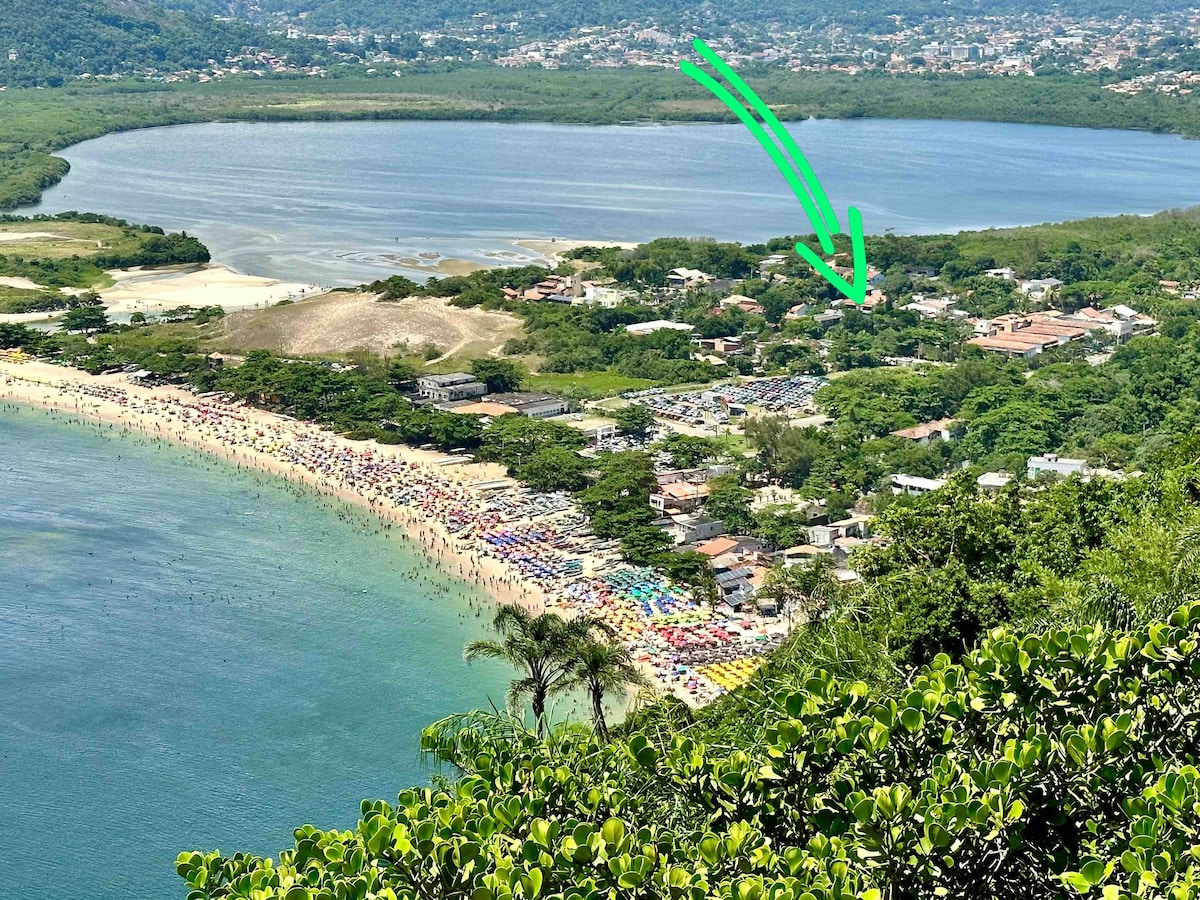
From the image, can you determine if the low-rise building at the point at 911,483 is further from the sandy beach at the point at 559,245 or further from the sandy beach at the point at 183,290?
the sandy beach at the point at 559,245

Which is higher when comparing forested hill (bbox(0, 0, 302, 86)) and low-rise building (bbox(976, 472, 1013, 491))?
forested hill (bbox(0, 0, 302, 86))

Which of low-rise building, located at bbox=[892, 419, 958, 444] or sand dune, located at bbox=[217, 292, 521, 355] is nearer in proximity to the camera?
low-rise building, located at bbox=[892, 419, 958, 444]

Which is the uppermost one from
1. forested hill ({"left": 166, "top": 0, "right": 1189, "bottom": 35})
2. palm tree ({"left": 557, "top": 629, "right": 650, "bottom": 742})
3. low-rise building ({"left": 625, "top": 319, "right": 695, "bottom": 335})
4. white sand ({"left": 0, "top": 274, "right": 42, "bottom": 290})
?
forested hill ({"left": 166, "top": 0, "right": 1189, "bottom": 35})

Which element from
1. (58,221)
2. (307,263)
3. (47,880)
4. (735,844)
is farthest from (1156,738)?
(58,221)

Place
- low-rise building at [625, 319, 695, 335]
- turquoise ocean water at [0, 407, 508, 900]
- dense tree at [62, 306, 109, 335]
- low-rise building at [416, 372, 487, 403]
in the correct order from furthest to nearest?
1. dense tree at [62, 306, 109, 335]
2. low-rise building at [625, 319, 695, 335]
3. low-rise building at [416, 372, 487, 403]
4. turquoise ocean water at [0, 407, 508, 900]

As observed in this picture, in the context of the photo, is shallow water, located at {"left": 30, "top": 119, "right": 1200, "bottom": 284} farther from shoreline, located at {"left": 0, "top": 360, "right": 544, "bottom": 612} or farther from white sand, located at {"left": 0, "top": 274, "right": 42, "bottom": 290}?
shoreline, located at {"left": 0, "top": 360, "right": 544, "bottom": 612}

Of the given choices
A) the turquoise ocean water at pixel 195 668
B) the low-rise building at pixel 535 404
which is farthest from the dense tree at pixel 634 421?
the turquoise ocean water at pixel 195 668

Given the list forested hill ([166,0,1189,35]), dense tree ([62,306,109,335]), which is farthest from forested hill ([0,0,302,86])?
dense tree ([62,306,109,335])
